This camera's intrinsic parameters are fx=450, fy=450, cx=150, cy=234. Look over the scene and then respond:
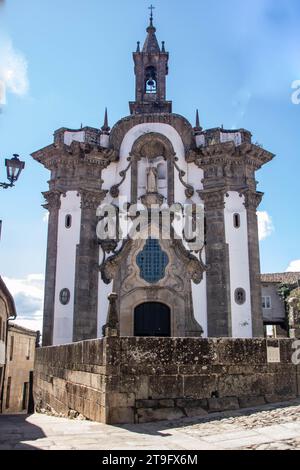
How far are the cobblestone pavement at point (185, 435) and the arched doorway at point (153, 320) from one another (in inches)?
420

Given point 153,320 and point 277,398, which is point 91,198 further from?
point 277,398

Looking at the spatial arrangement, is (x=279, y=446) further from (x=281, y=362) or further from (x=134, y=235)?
(x=134, y=235)

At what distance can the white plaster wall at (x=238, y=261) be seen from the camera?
17422 mm

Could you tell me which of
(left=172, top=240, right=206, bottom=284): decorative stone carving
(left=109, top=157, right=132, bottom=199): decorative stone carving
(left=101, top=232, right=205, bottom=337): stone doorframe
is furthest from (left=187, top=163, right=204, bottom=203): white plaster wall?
(left=109, top=157, right=132, bottom=199): decorative stone carving

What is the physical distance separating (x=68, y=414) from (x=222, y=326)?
9014 mm

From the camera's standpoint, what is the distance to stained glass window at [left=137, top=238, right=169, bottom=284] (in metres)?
18.2

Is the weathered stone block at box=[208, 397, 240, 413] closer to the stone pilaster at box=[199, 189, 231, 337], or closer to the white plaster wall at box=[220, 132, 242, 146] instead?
the stone pilaster at box=[199, 189, 231, 337]

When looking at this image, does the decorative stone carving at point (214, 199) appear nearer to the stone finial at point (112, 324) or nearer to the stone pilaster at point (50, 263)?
the stone pilaster at point (50, 263)

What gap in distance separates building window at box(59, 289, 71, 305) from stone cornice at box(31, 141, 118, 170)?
542 cm

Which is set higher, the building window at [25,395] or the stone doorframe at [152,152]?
the stone doorframe at [152,152]

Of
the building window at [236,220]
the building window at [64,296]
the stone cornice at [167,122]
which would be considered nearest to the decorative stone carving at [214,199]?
the building window at [236,220]

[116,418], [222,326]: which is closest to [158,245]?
[222,326]

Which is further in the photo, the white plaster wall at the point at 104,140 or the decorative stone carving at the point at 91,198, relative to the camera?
the white plaster wall at the point at 104,140

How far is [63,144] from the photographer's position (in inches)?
770
